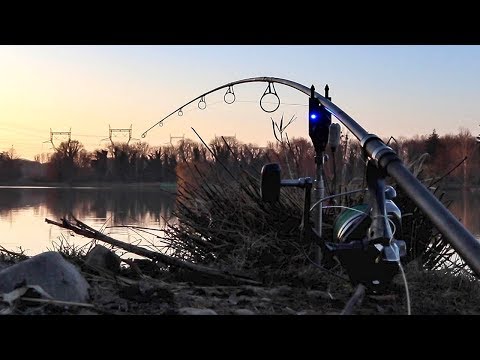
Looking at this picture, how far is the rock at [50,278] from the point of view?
2264mm

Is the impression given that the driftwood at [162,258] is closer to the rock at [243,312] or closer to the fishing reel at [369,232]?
the rock at [243,312]

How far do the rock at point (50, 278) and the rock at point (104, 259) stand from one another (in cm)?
60

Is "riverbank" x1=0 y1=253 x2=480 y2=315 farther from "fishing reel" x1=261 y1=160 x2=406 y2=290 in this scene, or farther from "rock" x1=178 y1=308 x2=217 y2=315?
"fishing reel" x1=261 y1=160 x2=406 y2=290

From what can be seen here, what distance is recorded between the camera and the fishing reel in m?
1.78

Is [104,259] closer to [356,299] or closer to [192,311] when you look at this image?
[192,311]

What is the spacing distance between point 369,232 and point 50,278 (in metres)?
1.28

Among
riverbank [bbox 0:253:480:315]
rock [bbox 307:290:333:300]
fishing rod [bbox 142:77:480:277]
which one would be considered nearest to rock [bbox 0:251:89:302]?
riverbank [bbox 0:253:480:315]

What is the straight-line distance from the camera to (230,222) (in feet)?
13.5

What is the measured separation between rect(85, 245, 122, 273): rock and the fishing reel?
121 centimetres

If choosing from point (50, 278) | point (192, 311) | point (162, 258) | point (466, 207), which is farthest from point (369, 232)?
point (466, 207)
